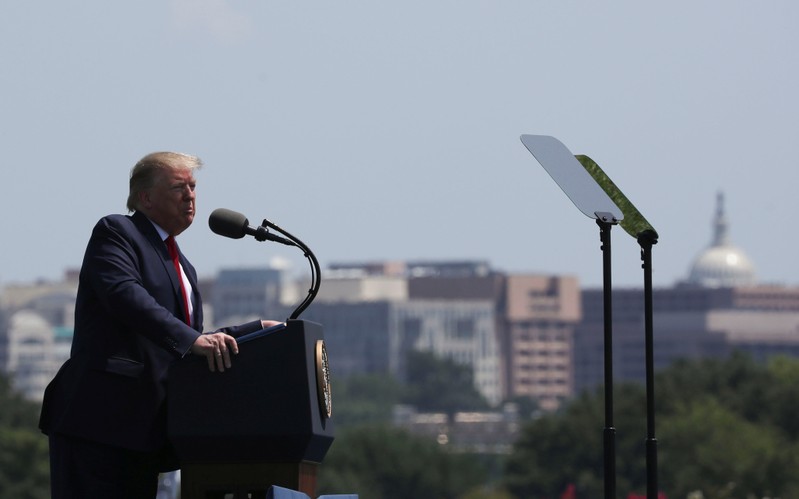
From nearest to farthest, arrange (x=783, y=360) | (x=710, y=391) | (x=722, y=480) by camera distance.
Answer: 1. (x=722, y=480)
2. (x=710, y=391)
3. (x=783, y=360)

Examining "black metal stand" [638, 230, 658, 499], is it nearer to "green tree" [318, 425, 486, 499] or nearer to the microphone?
the microphone

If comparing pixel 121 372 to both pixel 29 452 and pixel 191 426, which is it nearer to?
pixel 191 426

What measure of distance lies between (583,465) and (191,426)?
283ft

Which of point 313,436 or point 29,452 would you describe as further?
point 29,452

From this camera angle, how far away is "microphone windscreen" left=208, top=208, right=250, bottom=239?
297 inches

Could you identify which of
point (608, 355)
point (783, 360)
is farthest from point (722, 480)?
point (608, 355)

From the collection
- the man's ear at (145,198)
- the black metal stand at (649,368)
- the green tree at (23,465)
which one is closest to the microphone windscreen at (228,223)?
the man's ear at (145,198)

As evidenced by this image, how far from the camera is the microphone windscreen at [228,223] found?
7.55 m

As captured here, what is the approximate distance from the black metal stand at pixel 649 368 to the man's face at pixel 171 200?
1665mm

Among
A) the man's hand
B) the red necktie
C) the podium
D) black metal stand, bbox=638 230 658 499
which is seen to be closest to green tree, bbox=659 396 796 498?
black metal stand, bbox=638 230 658 499

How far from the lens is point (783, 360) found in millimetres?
119062

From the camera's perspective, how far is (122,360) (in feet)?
24.4

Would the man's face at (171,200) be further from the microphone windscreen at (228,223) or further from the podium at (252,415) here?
the podium at (252,415)

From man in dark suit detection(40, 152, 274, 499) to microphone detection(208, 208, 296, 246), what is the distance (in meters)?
0.10
